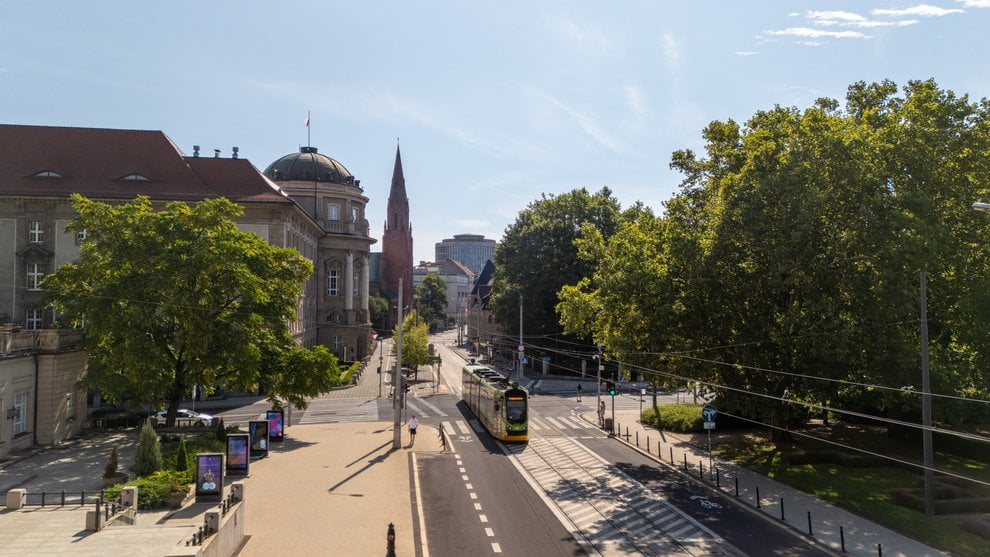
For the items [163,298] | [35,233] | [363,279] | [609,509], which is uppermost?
[35,233]

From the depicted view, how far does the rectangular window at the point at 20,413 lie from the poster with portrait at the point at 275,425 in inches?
442

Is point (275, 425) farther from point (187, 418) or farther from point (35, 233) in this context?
point (35, 233)

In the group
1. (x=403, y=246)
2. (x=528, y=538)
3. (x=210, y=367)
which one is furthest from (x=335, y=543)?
(x=403, y=246)

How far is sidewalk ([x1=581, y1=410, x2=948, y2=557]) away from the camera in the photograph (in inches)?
814

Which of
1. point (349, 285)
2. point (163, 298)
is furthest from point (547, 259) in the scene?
point (163, 298)

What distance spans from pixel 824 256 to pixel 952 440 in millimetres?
12528

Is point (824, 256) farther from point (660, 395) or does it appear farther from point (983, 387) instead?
point (660, 395)

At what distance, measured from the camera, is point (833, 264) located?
28.2 metres

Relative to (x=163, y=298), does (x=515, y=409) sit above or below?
below

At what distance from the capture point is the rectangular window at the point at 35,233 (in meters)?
53.4

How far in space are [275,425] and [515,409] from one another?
42.4 feet

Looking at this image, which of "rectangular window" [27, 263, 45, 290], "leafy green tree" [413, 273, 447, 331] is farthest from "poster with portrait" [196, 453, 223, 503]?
"leafy green tree" [413, 273, 447, 331]

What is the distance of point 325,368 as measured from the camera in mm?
39438

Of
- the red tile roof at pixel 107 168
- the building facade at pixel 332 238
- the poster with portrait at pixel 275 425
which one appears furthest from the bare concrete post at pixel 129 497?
the building facade at pixel 332 238
